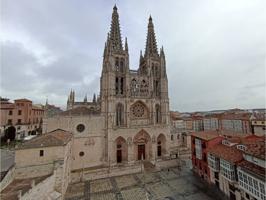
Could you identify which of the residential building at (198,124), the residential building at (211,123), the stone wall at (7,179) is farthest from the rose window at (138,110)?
the residential building at (198,124)

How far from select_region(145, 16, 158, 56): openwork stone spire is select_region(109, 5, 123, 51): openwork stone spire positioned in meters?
6.36

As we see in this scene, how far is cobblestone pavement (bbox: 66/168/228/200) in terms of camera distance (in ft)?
53.3

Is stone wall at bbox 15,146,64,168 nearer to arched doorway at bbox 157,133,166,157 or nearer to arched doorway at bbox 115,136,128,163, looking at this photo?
arched doorway at bbox 115,136,128,163

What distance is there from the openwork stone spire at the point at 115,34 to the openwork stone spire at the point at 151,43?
6360 mm

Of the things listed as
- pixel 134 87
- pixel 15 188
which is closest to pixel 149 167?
pixel 134 87

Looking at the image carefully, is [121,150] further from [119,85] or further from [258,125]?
[258,125]

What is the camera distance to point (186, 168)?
24.4m

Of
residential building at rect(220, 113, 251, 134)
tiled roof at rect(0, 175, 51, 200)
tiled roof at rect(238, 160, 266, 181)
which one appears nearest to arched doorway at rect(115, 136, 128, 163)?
tiled roof at rect(0, 175, 51, 200)

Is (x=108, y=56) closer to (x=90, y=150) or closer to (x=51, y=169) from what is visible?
(x=90, y=150)

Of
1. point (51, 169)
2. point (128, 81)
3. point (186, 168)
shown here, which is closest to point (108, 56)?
point (128, 81)

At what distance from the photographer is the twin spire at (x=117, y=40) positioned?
94.3 feet

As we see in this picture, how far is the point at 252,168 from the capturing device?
12133mm

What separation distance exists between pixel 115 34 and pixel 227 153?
27136mm

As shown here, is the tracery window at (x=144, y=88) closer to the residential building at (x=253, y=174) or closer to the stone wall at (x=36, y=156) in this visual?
the stone wall at (x=36, y=156)
